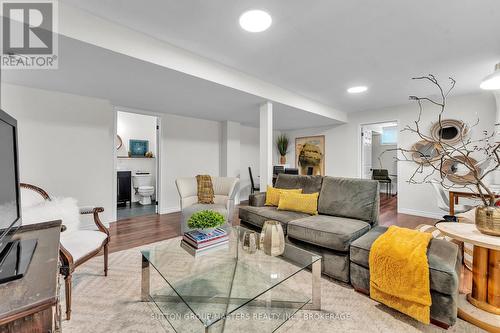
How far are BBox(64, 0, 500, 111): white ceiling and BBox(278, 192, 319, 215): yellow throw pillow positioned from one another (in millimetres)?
1681

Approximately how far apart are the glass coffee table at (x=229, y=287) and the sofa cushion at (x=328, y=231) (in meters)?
0.39

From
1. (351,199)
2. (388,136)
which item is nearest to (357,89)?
(351,199)

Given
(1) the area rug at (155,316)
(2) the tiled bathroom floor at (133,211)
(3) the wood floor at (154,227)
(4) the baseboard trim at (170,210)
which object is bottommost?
(1) the area rug at (155,316)

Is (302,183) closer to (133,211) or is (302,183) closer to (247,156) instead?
(247,156)

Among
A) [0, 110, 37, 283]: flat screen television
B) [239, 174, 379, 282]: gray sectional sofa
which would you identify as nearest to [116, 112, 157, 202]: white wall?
[239, 174, 379, 282]: gray sectional sofa

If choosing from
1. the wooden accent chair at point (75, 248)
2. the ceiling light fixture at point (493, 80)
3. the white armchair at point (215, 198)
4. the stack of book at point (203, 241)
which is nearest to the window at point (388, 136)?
the ceiling light fixture at point (493, 80)

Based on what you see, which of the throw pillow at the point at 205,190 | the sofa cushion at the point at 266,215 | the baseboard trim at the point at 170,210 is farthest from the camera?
the baseboard trim at the point at 170,210

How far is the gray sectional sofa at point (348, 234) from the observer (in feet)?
4.60

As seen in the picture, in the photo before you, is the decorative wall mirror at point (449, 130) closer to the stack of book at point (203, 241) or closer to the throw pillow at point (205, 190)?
the throw pillow at point (205, 190)

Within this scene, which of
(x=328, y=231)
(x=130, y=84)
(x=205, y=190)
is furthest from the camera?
(x=205, y=190)

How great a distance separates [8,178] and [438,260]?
2.53 meters

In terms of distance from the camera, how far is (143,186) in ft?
17.9

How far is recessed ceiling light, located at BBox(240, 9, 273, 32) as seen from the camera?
180cm

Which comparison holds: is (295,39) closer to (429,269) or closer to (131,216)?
(429,269)
